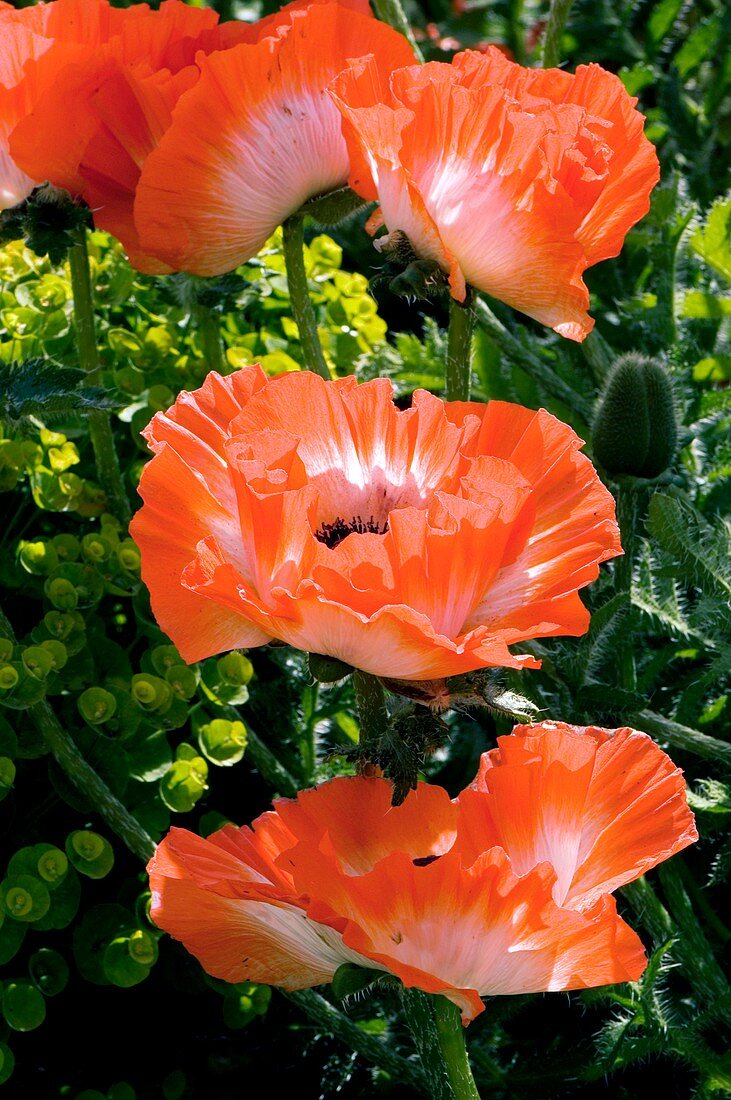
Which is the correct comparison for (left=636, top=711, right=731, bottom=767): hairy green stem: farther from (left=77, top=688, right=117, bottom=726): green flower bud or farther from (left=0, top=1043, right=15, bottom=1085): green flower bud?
(left=0, top=1043, right=15, bottom=1085): green flower bud

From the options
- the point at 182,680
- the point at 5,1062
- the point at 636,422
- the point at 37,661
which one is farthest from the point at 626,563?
the point at 5,1062

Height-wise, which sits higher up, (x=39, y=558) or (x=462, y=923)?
(x=462, y=923)

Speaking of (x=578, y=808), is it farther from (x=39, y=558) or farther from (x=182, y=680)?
(x=39, y=558)

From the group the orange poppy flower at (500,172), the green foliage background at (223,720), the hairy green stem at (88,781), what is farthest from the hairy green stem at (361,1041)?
the orange poppy flower at (500,172)

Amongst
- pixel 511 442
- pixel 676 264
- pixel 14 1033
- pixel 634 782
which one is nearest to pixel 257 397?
pixel 511 442

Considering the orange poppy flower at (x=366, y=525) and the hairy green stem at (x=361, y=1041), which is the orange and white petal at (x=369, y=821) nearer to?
the orange poppy flower at (x=366, y=525)

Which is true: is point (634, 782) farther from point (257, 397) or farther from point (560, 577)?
point (257, 397)
